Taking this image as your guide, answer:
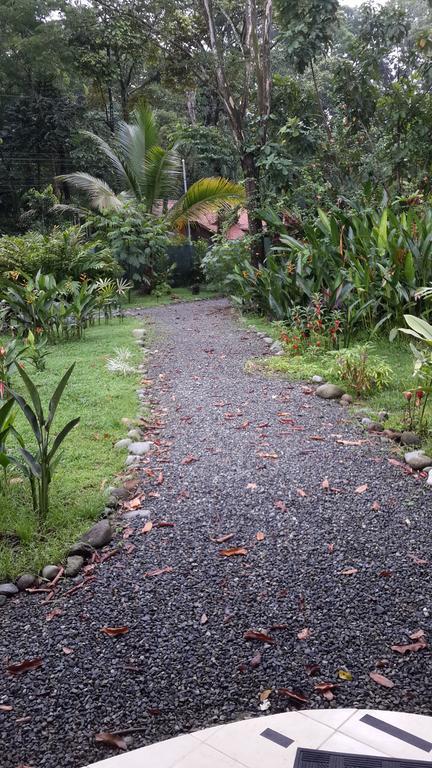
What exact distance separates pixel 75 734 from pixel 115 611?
0.52 metres

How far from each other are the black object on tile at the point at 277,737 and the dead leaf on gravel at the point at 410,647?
1.57 ft

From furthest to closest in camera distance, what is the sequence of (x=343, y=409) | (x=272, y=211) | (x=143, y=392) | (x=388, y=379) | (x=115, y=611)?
1. (x=272, y=211)
2. (x=143, y=392)
3. (x=388, y=379)
4. (x=343, y=409)
5. (x=115, y=611)

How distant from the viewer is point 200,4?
8.88 meters

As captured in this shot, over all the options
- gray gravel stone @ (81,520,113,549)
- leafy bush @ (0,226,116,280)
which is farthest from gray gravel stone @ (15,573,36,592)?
leafy bush @ (0,226,116,280)

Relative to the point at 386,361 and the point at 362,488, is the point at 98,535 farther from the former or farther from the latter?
the point at 386,361

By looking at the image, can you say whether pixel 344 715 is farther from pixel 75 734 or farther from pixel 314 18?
pixel 314 18

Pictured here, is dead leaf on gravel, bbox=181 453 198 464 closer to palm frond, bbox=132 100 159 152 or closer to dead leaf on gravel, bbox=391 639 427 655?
dead leaf on gravel, bbox=391 639 427 655

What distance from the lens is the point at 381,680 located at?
177 cm

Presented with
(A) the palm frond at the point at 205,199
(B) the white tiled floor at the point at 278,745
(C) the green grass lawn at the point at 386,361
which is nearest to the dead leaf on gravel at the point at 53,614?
(B) the white tiled floor at the point at 278,745

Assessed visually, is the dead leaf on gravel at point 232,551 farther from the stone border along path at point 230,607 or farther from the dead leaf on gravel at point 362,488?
the dead leaf on gravel at point 362,488

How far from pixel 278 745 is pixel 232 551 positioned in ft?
3.08

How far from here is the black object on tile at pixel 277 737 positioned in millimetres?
1569

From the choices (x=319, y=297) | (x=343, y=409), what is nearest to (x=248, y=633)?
(x=343, y=409)

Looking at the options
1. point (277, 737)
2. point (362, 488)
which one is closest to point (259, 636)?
point (277, 737)
